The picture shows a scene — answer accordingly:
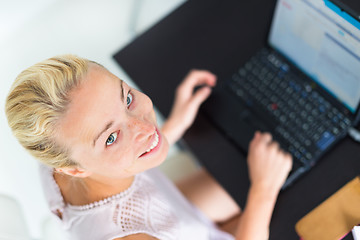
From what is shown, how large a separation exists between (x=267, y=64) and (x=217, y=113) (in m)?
0.17

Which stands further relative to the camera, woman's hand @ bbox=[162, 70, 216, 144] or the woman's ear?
woman's hand @ bbox=[162, 70, 216, 144]

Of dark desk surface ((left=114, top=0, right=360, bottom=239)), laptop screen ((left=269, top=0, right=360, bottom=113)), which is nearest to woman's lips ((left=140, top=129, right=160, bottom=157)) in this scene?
dark desk surface ((left=114, top=0, right=360, bottom=239))

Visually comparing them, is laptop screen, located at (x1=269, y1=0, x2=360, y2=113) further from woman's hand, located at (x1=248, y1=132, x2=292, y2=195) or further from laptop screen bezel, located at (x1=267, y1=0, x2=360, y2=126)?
woman's hand, located at (x1=248, y1=132, x2=292, y2=195)

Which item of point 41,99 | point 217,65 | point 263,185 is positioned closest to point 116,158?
point 41,99

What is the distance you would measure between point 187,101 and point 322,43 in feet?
1.18

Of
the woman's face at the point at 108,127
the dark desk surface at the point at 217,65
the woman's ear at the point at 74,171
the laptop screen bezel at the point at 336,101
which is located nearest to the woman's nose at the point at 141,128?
the woman's face at the point at 108,127

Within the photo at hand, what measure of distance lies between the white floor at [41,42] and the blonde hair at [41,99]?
0.26 feet

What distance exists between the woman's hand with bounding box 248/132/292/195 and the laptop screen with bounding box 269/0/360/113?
18 centimetres

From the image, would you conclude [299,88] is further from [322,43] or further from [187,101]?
[187,101]

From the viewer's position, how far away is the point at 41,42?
3.15 feet

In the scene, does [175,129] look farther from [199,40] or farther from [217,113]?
[199,40]

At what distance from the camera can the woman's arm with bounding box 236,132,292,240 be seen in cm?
79

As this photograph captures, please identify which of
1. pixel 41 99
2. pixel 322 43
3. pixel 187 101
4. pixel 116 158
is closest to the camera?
pixel 41 99

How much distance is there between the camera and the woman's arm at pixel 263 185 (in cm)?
79
